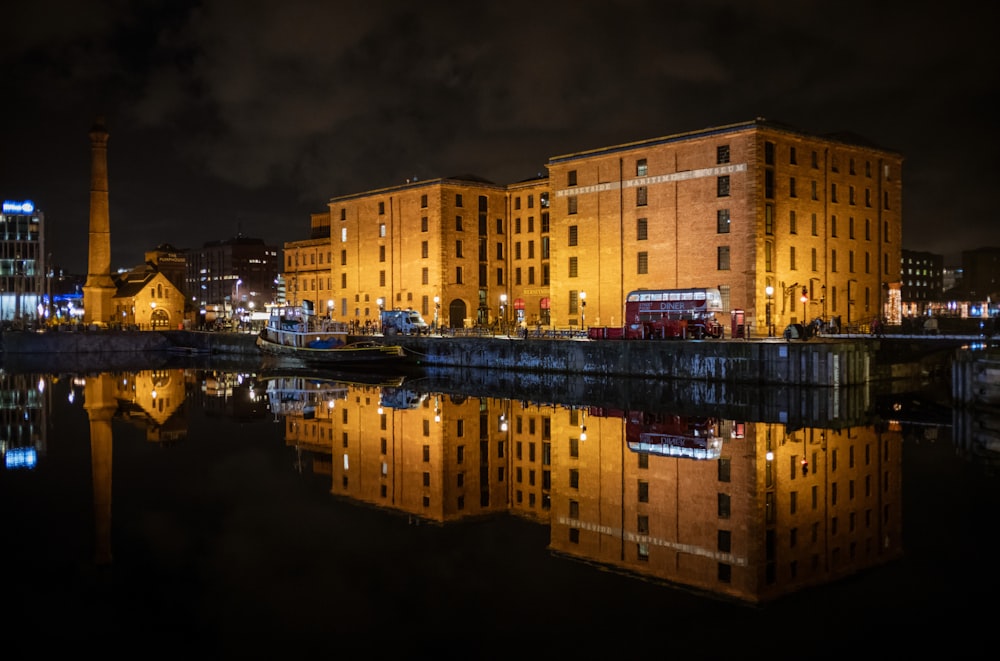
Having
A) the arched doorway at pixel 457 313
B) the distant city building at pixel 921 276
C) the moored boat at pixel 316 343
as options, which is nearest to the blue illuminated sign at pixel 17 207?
the moored boat at pixel 316 343

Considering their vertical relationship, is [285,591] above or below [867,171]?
below

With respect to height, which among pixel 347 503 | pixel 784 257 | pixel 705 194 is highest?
pixel 705 194

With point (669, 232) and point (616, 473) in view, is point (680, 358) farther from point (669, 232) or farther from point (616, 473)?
point (616, 473)

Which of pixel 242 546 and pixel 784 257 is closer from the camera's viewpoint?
pixel 242 546

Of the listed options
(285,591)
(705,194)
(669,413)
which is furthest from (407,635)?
(705,194)

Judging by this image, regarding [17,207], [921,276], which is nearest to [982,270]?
[921,276]

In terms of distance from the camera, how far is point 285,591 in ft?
37.2

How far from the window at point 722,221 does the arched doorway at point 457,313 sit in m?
28.0

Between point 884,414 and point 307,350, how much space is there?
40.3 metres

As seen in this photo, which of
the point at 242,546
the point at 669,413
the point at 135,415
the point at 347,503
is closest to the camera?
the point at 242,546

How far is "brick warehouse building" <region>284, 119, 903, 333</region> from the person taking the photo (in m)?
48.7

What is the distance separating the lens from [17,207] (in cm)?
11444

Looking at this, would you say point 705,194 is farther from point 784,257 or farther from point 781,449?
point 781,449

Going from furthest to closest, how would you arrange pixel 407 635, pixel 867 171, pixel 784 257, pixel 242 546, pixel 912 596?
pixel 867 171 → pixel 784 257 → pixel 242 546 → pixel 912 596 → pixel 407 635
